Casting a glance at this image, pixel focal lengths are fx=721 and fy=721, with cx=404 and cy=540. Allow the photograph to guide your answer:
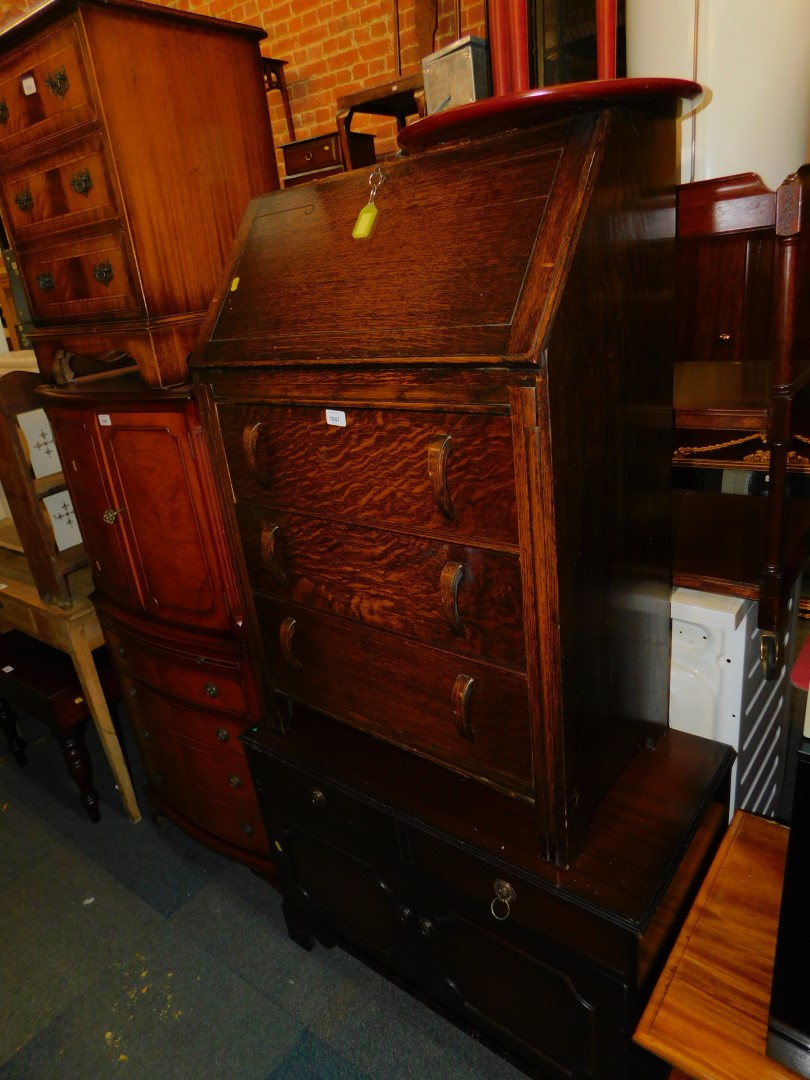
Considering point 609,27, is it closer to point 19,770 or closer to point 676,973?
point 676,973

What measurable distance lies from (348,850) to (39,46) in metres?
1.80

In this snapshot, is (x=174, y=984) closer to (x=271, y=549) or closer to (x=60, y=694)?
(x=60, y=694)

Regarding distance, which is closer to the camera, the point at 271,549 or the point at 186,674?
the point at 271,549

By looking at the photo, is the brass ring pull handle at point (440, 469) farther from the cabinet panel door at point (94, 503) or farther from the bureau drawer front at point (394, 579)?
the cabinet panel door at point (94, 503)

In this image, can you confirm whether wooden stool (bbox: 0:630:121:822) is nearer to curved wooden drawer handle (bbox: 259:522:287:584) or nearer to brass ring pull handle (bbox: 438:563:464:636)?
curved wooden drawer handle (bbox: 259:522:287:584)

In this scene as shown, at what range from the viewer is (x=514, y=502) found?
3.20 feet

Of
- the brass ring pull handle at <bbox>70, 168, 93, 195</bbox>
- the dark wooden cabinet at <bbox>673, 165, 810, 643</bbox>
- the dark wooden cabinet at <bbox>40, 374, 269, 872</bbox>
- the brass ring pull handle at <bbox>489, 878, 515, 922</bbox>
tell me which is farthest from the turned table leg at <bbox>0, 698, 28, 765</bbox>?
the dark wooden cabinet at <bbox>673, 165, 810, 643</bbox>

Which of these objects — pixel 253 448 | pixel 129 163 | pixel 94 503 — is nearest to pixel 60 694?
pixel 94 503

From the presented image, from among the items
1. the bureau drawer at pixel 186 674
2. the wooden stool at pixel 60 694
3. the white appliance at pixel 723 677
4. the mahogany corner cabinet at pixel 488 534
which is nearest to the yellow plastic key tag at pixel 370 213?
the mahogany corner cabinet at pixel 488 534

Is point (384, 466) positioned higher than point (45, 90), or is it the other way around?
point (45, 90)

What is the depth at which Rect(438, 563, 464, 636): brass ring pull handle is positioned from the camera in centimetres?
109

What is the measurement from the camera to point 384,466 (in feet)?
3.70

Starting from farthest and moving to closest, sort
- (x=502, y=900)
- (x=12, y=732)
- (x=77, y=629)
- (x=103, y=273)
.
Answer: (x=12, y=732) < (x=77, y=629) < (x=103, y=273) < (x=502, y=900)

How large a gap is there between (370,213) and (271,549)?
62 cm
